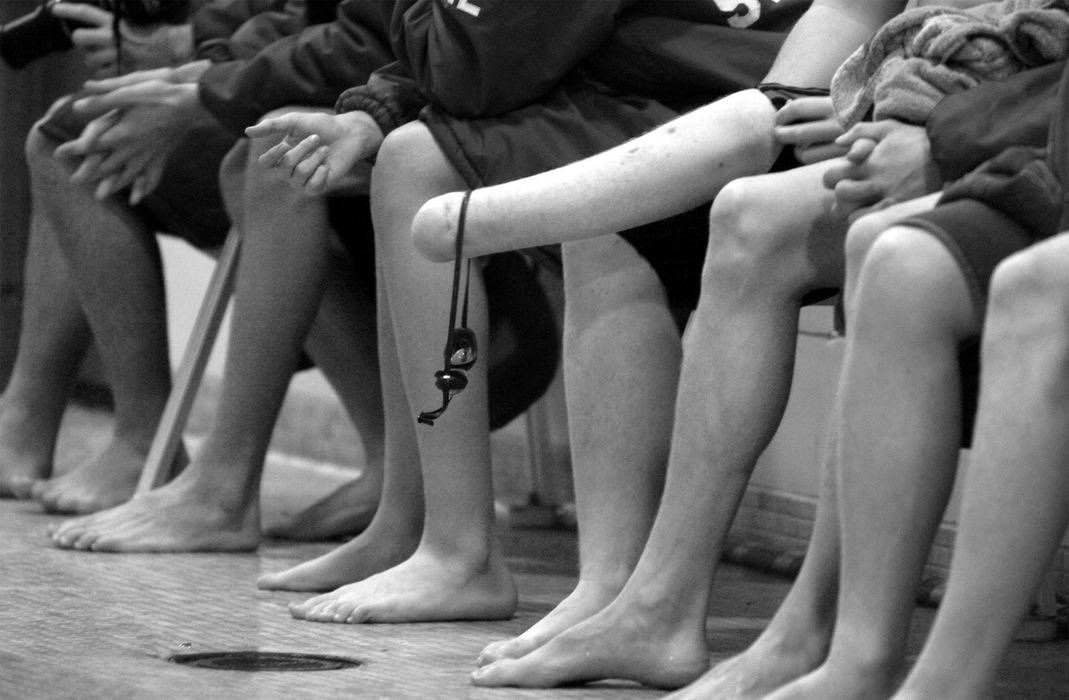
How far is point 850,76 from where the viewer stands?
169cm

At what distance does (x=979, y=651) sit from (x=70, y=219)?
209cm

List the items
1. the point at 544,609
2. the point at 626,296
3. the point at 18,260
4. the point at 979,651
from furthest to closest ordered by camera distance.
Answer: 1. the point at 18,260
2. the point at 544,609
3. the point at 626,296
4. the point at 979,651

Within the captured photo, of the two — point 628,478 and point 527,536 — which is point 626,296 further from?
point 527,536

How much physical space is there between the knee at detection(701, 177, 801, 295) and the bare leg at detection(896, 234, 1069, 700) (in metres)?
0.36

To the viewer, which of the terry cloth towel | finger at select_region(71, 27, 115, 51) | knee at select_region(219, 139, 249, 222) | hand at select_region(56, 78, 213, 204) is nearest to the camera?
the terry cloth towel

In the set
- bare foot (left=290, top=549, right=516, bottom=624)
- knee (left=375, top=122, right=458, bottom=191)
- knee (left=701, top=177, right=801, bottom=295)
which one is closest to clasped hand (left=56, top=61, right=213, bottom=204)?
knee (left=375, top=122, right=458, bottom=191)

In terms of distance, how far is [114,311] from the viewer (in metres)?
3.03

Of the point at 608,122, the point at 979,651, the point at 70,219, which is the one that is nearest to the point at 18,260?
the point at 70,219

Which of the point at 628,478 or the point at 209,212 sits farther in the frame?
the point at 209,212

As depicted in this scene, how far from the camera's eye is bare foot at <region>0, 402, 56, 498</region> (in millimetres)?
3256

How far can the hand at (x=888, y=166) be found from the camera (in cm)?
155

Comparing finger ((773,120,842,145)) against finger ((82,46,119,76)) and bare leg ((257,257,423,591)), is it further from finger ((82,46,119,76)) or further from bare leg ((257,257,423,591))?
finger ((82,46,119,76))

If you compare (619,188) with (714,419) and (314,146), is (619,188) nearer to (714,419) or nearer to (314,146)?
(714,419)

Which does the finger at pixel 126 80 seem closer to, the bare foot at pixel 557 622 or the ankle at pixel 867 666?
the bare foot at pixel 557 622
